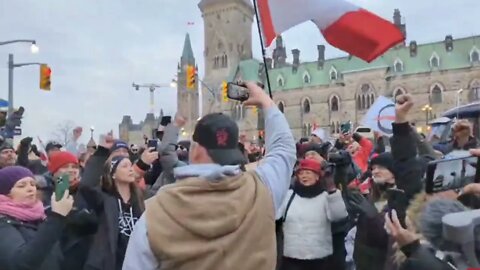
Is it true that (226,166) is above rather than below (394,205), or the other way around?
above

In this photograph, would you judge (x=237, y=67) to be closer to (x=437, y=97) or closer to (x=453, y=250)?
(x=437, y=97)

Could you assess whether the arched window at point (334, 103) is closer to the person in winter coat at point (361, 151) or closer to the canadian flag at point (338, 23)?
the person in winter coat at point (361, 151)

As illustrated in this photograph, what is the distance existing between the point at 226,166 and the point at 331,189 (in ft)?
10.0

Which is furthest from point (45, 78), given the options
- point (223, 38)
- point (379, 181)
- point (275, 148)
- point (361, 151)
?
point (223, 38)

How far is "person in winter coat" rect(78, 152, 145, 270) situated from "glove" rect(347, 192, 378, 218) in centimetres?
194

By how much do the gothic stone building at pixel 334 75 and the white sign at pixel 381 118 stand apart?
49.5 meters

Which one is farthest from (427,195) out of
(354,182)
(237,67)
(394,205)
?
(237,67)

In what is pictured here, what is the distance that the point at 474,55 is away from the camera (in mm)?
66000

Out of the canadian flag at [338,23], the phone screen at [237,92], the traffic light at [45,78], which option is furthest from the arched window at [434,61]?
the phone screen at [237,92]

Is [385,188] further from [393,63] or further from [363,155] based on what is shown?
[393,63]

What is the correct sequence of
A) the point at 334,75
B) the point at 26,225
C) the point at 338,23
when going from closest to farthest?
1. the point at 26,225
2. the point at 338,23
3. the point at 334,75

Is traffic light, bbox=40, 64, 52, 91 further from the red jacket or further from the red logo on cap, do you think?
the red logo on cap

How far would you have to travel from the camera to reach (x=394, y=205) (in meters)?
3.91

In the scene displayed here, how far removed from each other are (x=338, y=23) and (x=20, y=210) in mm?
3359
